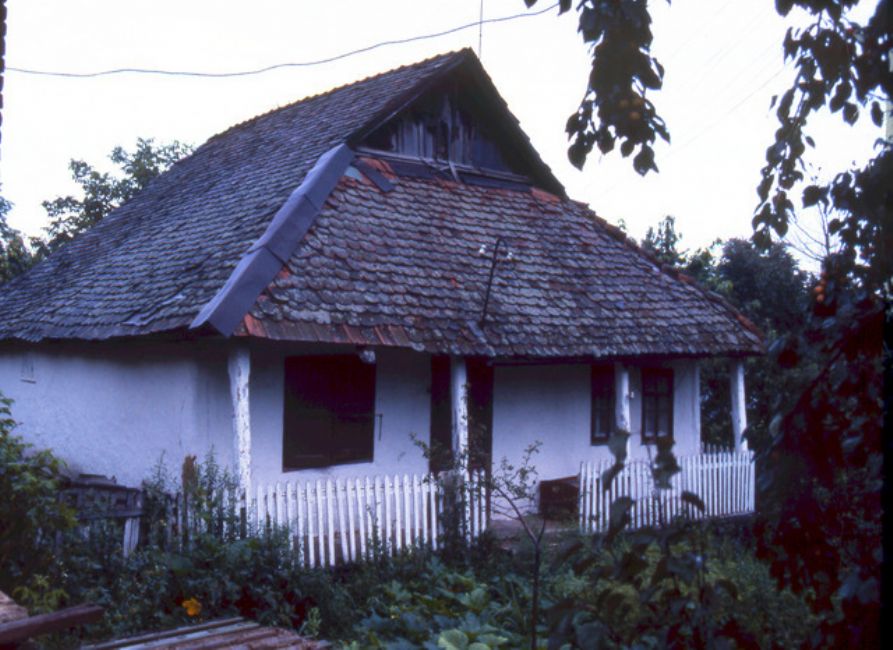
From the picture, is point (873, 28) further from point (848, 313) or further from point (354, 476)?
point (354, 476)

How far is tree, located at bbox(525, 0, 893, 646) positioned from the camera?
7.27 ft

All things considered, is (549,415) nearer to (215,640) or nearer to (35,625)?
(215,640)

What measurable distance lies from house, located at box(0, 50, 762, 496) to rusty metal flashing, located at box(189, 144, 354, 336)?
3cm

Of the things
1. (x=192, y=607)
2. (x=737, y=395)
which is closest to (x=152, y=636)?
(x=192, y=607)

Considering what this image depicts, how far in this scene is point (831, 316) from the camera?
2336mm

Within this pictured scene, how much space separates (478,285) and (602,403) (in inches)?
138

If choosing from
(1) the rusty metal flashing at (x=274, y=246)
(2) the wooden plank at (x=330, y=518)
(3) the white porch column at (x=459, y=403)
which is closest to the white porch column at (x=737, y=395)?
(3) the white porch column at (x=459, y=403)

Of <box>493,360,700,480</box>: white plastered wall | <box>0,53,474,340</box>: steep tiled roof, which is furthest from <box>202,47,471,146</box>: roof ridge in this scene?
<box>493,360,700,480</box>: white plastered wall

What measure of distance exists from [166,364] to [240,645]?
556 cm

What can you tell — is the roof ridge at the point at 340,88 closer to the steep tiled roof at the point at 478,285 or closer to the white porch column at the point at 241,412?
the steep tiled roof at the point at 478,285

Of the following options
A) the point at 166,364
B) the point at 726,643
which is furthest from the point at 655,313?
the point at 726,643

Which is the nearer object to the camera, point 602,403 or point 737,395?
point 602,403

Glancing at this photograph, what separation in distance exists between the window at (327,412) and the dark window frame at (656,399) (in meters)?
5.29

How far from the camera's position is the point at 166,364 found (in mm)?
9680
